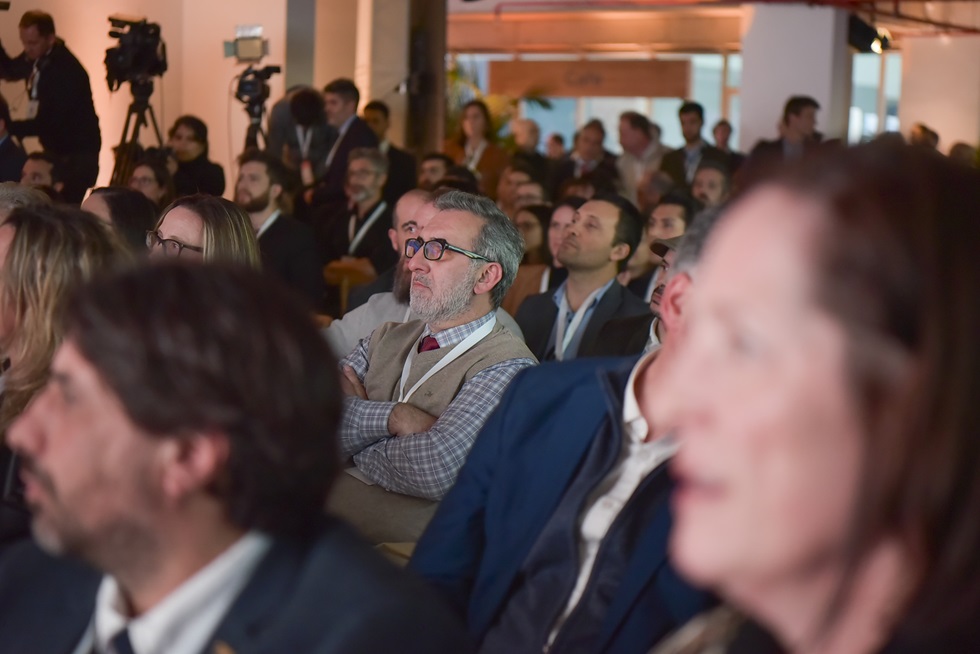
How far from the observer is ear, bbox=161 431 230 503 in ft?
3.82

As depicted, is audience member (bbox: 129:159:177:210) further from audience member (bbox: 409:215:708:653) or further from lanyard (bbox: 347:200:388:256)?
Result: audience member (bbox: 409:215:708:653)

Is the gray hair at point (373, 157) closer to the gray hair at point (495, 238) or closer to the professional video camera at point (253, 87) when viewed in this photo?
the professional video camera at point (253, 87)

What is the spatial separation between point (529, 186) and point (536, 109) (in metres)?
8.67

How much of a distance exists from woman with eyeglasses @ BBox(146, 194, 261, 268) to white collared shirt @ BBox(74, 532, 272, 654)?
7.15ft

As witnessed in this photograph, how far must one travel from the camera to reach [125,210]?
13.8 ft

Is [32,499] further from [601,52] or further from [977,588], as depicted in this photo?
[601,52]

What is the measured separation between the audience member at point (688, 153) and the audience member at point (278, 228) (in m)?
3.81

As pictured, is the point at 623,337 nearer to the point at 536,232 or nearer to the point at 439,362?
the point at 439,362

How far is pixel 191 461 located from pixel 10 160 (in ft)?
17.1

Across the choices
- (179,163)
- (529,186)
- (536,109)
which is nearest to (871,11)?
(536,109)

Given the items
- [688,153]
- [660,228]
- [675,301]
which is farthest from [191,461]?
[688,153]

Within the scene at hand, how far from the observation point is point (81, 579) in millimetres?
1409

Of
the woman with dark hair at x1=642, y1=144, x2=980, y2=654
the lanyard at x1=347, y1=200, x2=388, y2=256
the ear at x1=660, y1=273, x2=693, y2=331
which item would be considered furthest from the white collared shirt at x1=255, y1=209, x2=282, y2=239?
the woman with dark hair at x1=642, y1=144, x2=980, y2=654

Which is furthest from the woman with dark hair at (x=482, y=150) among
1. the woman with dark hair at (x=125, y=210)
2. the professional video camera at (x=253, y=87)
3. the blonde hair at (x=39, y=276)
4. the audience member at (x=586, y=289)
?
the blonde hair at (x=39, y=276)
